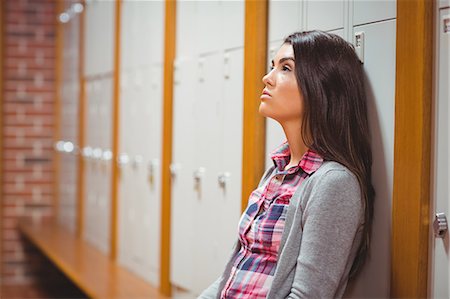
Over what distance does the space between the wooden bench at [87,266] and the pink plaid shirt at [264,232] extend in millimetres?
1766

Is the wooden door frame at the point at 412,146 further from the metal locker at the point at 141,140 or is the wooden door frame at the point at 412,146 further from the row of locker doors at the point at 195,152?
the metal locker at the point at 141,140

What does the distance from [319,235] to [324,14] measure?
33.6 inches

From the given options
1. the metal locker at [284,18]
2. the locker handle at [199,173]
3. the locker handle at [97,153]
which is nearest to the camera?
the metal locker at [284,18]

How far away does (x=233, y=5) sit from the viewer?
3.10 m

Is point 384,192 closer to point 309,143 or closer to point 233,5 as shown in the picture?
point 309,143

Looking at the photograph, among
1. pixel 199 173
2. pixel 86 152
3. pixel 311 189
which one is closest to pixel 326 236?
pixel 311 189

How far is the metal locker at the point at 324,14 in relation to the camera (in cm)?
229

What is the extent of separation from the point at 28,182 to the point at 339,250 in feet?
17.8

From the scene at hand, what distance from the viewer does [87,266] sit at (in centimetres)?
479

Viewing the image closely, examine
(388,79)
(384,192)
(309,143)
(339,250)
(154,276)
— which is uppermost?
(388,79)

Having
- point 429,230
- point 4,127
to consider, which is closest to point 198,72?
point 429,230

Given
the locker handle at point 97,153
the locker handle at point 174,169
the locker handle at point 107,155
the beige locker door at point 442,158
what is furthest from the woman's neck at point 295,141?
the locker handle at point 97,153

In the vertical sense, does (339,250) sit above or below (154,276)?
above

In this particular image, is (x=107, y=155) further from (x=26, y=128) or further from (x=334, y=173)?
(x=334, y=173)
